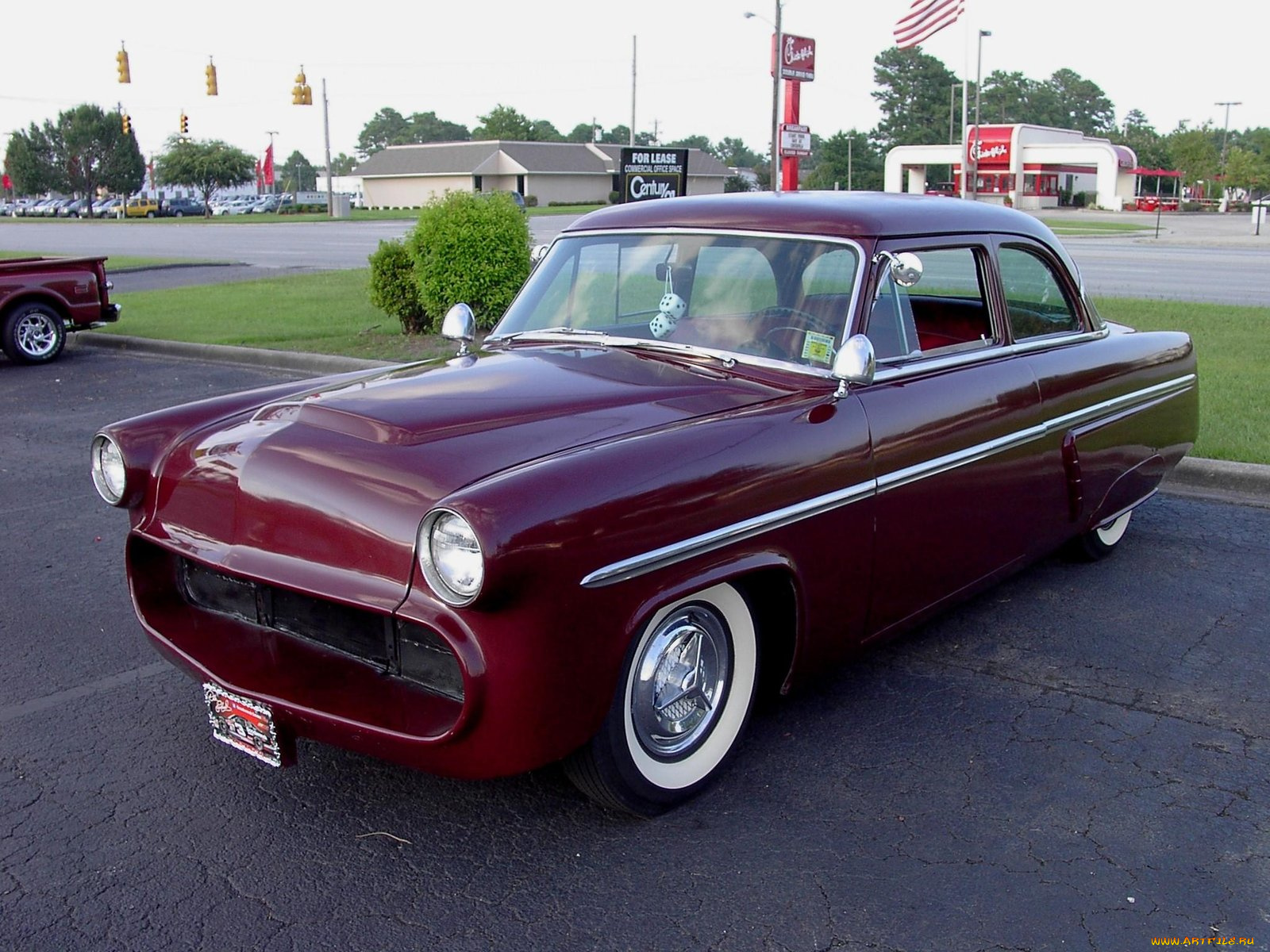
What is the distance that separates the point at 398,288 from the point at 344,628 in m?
9.37

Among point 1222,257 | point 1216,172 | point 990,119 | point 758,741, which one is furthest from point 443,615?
point 990,119

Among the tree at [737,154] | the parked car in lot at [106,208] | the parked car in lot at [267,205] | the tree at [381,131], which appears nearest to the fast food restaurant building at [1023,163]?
the parked car in lot at [267,205]

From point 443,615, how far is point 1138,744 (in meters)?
2.30

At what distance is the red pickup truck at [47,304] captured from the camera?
11.7m

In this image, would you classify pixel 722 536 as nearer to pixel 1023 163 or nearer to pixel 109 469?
pixel 109 469

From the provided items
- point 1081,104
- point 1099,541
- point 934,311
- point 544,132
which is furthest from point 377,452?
point 1081,104

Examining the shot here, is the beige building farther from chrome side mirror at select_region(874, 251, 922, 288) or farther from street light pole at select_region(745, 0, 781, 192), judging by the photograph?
chrome side mirror at select_region(874, 251, 922, 288)

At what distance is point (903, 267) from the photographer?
3988 millimetres

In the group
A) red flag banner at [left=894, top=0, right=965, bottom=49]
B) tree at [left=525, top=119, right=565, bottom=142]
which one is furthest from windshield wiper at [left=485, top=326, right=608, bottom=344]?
tree at [left=525, top=119, right=565, bottom=142]

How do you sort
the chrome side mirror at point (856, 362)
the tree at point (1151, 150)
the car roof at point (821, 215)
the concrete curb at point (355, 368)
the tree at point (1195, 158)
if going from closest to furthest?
the chrome side mirror at point (856, 362)
the car roof at point (821, 215)
the concrete curb at point (355, 368)
the tree at point (1195, 158)
the tree at point (1151, 150)

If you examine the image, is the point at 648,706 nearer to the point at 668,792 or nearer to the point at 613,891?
the point at 668,792

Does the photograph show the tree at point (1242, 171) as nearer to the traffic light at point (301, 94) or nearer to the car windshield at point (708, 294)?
the traffic light at point (301, 94)

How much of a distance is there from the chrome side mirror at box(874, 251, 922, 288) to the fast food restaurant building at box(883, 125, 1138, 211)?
58466mm

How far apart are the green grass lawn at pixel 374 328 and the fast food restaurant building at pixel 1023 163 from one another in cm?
4862
